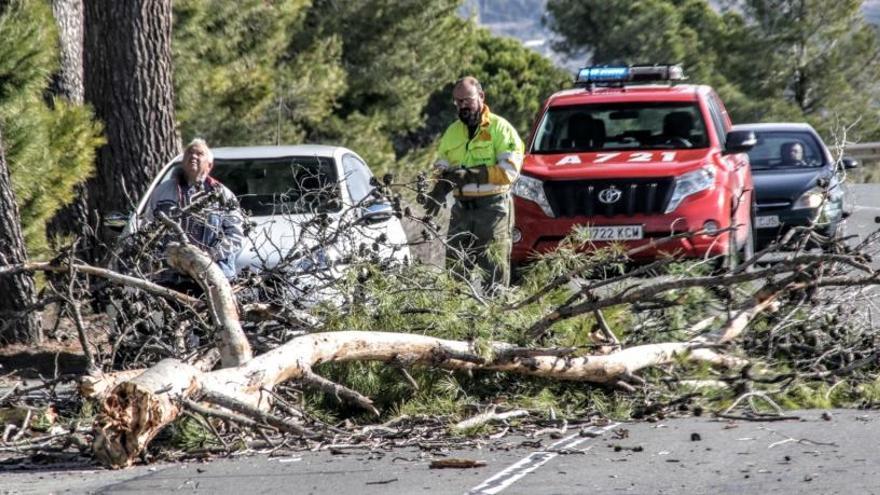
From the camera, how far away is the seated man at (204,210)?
10508 millimetres

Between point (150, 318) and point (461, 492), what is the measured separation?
310 cm

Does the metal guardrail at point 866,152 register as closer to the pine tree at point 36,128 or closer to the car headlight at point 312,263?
the pine tree at point 36,128

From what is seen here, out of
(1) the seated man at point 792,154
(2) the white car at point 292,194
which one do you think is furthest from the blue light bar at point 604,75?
(1) the seated man at point 792,154

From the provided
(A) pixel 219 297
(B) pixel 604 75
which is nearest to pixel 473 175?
(A) pixel 219 297

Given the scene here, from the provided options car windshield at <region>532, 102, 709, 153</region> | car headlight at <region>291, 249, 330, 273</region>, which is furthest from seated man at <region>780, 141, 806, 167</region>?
car headlight at <region>291, 249, 330, 273</region>

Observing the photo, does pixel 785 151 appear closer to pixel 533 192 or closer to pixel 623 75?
pixel 623 75

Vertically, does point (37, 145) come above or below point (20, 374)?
above

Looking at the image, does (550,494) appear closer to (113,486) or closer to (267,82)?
(113,486)

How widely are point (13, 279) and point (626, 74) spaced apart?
A: 6.06 meters

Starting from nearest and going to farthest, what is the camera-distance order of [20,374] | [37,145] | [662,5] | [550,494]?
[550,494] < [20,374] < [37,145] < [662,5]

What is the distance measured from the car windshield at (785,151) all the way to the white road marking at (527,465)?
12.2m

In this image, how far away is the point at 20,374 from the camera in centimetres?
1258

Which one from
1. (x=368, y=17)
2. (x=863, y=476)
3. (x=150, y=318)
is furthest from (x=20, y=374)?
(x=368, y=17)

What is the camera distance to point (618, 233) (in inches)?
586
